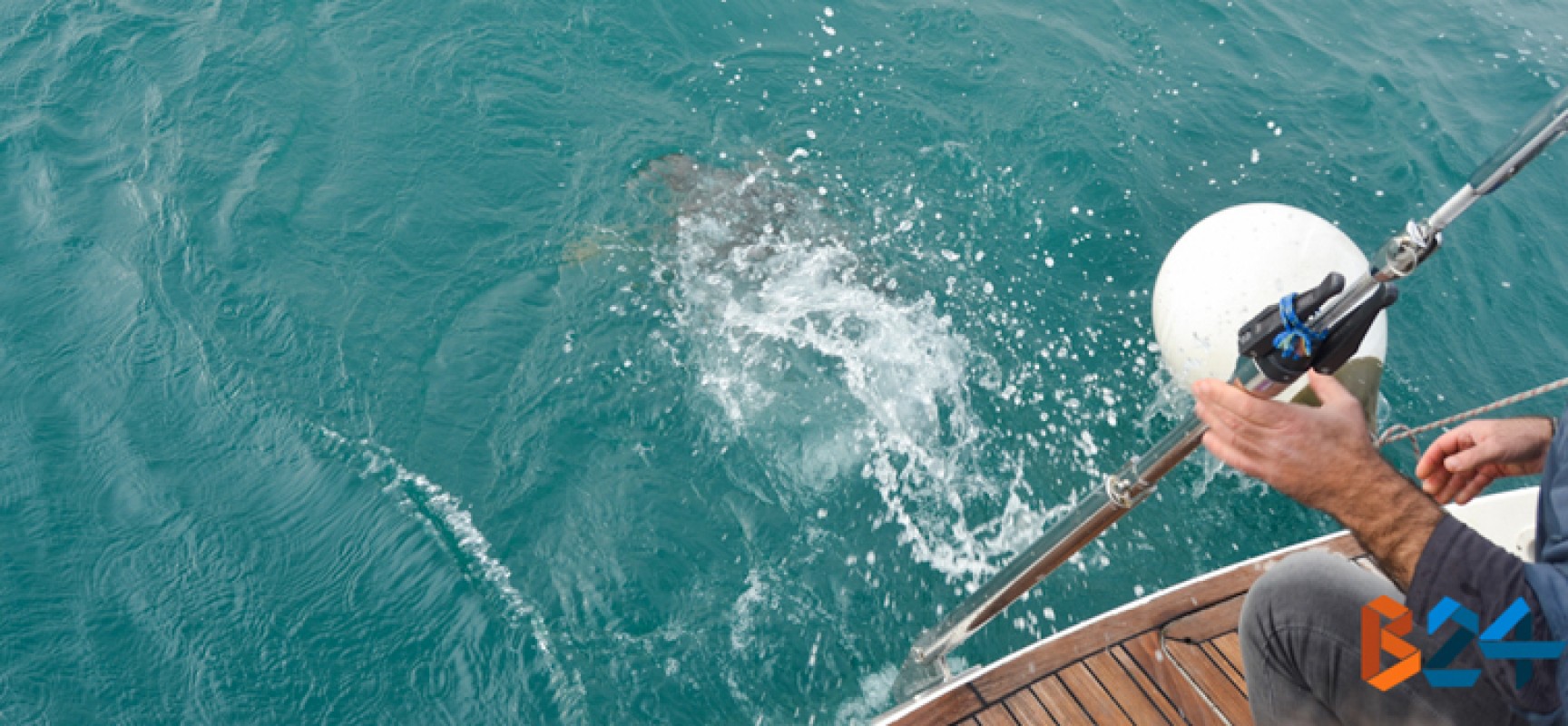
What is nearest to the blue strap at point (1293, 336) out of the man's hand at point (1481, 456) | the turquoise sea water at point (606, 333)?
the man's hand at point (1481, 456)

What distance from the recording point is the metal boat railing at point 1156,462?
4.61 ft

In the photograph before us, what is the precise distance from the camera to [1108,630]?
3141mm

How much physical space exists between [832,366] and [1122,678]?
242 cm

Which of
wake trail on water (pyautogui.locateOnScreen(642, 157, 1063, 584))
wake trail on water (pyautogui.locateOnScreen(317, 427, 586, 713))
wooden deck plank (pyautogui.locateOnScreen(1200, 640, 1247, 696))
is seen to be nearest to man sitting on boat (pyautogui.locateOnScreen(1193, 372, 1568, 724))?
wooden deck plank (pyautogui.locateOnScreen(1200, 640, 1247, 696))

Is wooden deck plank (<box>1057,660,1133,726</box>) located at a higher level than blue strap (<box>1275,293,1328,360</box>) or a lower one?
lower

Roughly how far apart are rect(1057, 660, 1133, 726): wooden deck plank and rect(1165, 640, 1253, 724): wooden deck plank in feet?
0.88

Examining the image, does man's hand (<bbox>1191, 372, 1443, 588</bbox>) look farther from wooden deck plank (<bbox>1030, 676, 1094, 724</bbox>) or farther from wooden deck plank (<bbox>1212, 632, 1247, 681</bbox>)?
wooden deck plank (<bbox>1212, 632, 1247, 681</bbox>)

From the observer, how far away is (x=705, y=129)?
641 centimetres

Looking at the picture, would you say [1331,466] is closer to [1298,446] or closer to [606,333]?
[1298,446]

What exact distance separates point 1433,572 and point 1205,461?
11.1 feet

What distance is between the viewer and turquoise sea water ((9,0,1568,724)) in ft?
12.5

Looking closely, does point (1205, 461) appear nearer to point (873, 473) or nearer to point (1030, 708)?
point (873, 473)

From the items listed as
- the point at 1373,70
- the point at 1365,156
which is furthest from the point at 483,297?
the point at 1373,70

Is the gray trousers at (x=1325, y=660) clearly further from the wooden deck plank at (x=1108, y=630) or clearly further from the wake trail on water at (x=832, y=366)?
the wake trail on water at (x=832, y=366)
